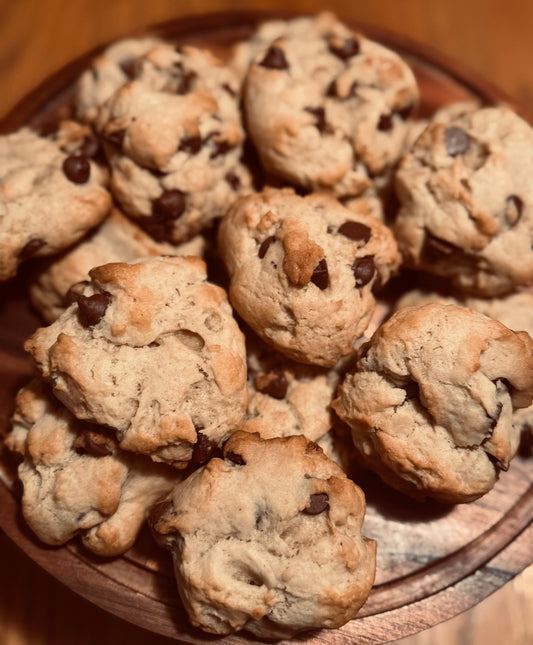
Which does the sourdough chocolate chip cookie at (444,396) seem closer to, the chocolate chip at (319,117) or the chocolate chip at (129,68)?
the chocolate chip at (319,117)

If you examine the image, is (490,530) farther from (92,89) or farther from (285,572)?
(92,89)

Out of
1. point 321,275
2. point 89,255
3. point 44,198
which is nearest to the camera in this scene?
point 321,275

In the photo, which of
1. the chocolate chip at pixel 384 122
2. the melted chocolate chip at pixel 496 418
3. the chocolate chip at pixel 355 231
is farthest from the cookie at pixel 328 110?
the melted chocolate chip at pixel 496 418

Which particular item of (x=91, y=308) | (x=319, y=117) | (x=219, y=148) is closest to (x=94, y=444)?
(x=91, y=308)

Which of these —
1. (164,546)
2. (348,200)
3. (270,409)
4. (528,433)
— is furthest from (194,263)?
(528,433)

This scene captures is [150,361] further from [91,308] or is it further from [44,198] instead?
[44,198]

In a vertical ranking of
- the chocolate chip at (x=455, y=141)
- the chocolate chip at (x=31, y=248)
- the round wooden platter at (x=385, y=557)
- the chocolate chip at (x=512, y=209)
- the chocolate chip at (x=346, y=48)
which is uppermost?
the chocolate chip at (x=346, y=48)

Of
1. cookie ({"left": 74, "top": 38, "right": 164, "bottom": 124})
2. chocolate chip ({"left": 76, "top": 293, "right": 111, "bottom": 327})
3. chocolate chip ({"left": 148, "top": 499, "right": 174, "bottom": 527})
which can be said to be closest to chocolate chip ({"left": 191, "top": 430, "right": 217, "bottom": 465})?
chocolate chip ({"left": 148, "top": 499, "right": 174, "bottom": 527})
